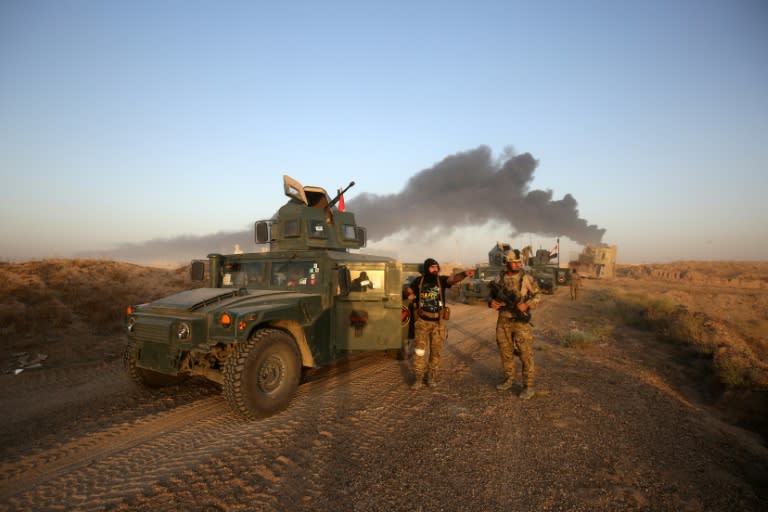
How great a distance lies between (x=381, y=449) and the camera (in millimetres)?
3725

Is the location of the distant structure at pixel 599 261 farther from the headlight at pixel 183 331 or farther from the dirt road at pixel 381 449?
the headlight at pixel 183 331

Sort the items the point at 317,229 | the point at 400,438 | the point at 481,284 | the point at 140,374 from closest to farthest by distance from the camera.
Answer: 1. the point at 400,438
2. the point at 140,374
3. the point at 317,229
4. the point at 481,284

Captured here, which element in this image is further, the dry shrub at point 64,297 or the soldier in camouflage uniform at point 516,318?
the dry shrub at point 64,297

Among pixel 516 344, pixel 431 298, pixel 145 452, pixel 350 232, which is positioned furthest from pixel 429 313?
pixel 145 452

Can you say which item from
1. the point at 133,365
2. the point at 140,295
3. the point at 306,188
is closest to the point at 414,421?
the point at 133,365

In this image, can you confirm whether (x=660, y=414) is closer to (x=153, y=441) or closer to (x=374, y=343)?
(x=374, y=343)

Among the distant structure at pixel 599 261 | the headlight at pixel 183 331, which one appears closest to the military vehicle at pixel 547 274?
the headlight at pixel 183 331

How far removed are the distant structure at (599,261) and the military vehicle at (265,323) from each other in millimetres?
Result: 37554

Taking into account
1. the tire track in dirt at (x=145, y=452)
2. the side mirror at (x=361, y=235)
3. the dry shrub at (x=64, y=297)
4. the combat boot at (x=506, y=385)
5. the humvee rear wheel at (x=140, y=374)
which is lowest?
the tire track in dirt at (x=145, y=452)

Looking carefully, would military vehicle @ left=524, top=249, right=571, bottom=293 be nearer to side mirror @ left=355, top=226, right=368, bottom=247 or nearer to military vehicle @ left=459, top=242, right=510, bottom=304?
military vehicle @ left=459, top=242, right=510, bottom=304

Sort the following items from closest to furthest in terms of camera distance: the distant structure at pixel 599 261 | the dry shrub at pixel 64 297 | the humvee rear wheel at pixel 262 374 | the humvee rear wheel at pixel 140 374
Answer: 1. the humvee rear wheel at pixel 262 374
2. the humvee rear wheel at pixel 140 374
3. the dry shrub at pixel 64 297
4. the distant structure at pixel 599 261

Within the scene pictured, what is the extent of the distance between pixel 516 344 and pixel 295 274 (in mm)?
3318

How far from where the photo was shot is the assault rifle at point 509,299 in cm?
522

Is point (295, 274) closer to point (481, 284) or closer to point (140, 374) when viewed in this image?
point (140, 374)
